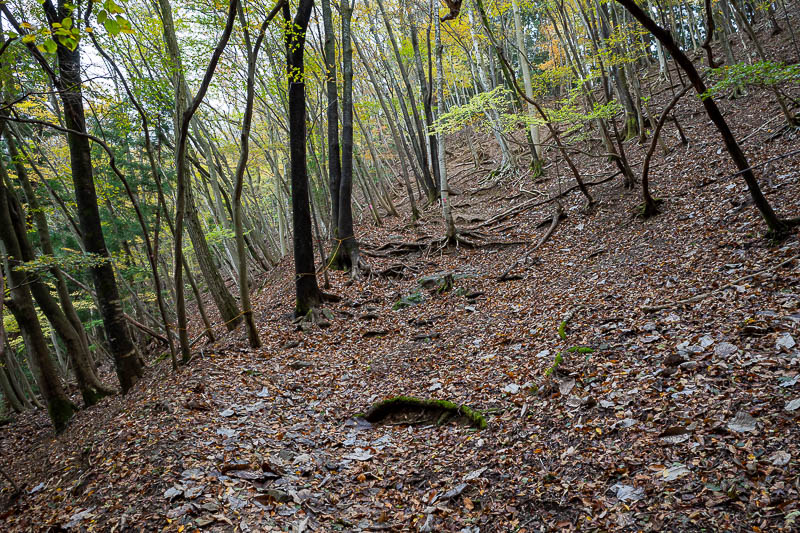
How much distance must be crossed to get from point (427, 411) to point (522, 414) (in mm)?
1237

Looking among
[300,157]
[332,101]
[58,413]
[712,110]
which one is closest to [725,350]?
[712,110]

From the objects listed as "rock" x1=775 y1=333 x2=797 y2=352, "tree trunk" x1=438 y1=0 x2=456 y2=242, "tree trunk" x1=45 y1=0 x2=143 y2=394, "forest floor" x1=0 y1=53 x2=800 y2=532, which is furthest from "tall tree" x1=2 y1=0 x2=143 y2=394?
"rock" x1=775 y1=333 x2=797 y2=352

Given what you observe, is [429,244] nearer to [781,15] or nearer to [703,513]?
[703,513]

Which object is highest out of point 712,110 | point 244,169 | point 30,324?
point 244,169

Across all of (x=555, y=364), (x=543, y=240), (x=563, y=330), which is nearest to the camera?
(x=555, y=364)

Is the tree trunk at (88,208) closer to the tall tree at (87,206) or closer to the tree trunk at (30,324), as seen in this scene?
the tall tree at (87,206)

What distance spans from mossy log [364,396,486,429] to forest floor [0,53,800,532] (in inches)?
4.2

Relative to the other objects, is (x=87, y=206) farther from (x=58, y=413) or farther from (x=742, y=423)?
(x=742, y=423)

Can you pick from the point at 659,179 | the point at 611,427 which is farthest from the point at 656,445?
the point at 659,179

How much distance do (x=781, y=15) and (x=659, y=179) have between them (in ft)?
48.1

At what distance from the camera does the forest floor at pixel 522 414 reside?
9.75 ft

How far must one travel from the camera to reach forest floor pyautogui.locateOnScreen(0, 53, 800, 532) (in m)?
2.97

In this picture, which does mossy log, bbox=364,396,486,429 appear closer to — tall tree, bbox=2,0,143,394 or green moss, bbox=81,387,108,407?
tall tree, bbox=2,0,143,394

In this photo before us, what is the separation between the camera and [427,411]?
16.2ft
